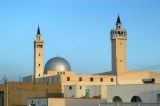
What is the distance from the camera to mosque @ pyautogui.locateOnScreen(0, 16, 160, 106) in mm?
76312

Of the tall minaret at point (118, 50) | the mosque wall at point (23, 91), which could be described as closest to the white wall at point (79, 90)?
the mosque wall at point (23, 91)

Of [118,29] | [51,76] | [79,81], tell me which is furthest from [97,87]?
[118,29]

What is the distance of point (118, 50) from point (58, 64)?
13.5m

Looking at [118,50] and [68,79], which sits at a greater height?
[118,50]

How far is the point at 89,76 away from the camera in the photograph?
289ft

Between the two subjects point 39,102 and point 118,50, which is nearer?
point 39,102

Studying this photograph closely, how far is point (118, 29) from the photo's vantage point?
9694cm

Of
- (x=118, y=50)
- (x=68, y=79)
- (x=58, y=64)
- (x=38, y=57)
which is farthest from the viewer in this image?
(x=38, y=57)

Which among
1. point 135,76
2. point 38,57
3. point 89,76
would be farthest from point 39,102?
point 38,57

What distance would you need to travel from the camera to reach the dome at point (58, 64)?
96.2m

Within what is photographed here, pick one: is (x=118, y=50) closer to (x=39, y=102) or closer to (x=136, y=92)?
(x=136, y=92)

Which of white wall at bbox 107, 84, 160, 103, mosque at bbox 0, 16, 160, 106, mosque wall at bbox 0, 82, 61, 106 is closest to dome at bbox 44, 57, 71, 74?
mosque at bbox 0, 16, 160, 106

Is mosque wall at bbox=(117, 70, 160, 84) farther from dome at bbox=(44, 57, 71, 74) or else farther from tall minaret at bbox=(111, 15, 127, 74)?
dome at bbox=(44, 57, 71, 74)

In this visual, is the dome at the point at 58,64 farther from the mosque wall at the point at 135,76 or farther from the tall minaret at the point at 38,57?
the mosque wall at the point at 135,76
